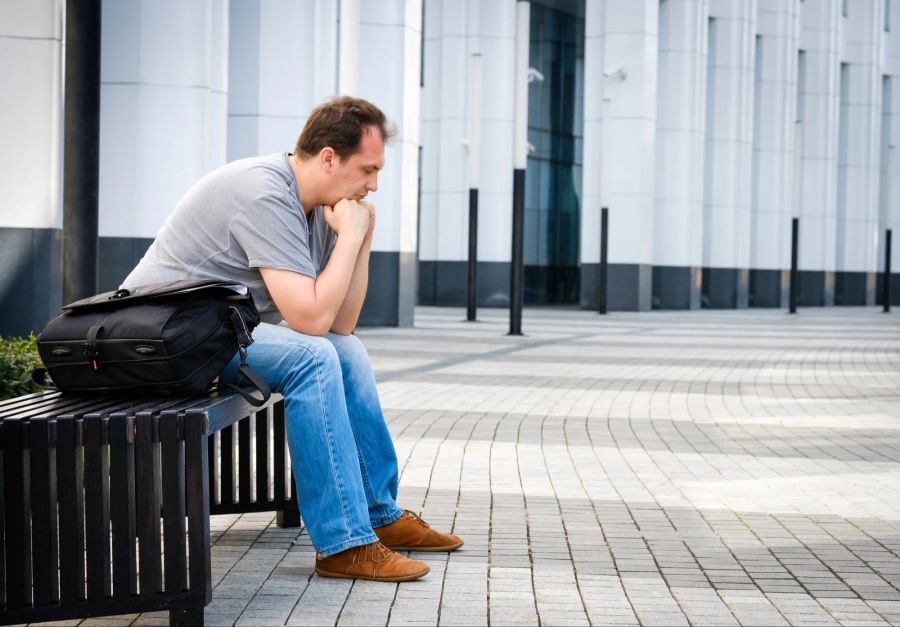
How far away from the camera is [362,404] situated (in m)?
4.71

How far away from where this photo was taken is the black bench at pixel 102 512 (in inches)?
140

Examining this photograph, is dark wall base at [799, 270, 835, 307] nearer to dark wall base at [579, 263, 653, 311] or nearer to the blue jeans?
dark wall base at [579, 263, 653, 311]

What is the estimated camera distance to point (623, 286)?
34.5 metres

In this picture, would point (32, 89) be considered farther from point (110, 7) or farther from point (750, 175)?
point (750, 175)

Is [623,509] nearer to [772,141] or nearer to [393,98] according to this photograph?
[393,98]

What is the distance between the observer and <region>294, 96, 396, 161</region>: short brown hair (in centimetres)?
453

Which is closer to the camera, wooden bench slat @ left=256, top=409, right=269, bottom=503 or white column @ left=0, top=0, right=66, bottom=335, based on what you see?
wooden bench slat @ left=256, top=409, right=269, bottom=503

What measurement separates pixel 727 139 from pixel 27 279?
3181 cm

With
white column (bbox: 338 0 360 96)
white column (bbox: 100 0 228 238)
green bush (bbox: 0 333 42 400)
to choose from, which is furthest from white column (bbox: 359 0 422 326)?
green bush (bbox: 0 333 42 400)

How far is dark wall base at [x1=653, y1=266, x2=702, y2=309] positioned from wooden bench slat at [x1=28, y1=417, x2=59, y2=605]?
33989 millimetres

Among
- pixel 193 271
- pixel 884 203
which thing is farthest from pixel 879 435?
pixel 884 203

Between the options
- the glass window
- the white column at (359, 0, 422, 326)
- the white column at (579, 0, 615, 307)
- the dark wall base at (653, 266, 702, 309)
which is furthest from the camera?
the glass window

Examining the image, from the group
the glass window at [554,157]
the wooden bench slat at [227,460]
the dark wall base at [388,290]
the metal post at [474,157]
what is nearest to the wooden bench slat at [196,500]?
the wooden bench slat at [227,460]

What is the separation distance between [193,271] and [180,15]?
11.6m
